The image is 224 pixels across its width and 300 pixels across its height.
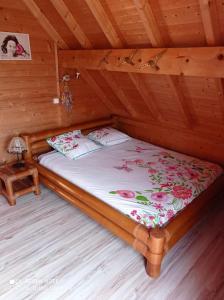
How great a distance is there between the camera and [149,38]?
2244 mm

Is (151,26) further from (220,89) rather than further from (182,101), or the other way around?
(182,101)

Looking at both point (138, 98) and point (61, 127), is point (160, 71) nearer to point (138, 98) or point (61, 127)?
point (138, 98)

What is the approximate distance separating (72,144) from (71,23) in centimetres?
148

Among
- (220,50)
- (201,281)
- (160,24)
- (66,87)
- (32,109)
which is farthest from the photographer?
(66,87)

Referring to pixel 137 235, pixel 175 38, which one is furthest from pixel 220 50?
pixel 137 235

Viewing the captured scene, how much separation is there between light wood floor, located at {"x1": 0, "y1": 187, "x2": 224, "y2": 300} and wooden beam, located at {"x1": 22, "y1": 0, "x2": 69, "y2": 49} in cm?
228

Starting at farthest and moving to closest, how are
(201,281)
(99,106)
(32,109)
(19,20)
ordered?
(99,106)
(32,109)
(19,20)
(201,281)

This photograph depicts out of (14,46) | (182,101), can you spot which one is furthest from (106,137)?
(14,46)

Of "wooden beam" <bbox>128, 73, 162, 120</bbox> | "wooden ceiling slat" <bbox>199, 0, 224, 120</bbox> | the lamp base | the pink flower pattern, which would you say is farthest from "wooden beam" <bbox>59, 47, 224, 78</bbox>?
the lamp base

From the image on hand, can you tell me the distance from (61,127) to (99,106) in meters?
0.83

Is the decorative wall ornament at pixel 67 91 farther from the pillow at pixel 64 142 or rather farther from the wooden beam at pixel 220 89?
the wooden beam at pixel 220 89

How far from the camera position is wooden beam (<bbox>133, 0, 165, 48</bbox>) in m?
1.97

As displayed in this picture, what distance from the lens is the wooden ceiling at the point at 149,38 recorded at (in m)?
1.92

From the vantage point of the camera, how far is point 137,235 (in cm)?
196
